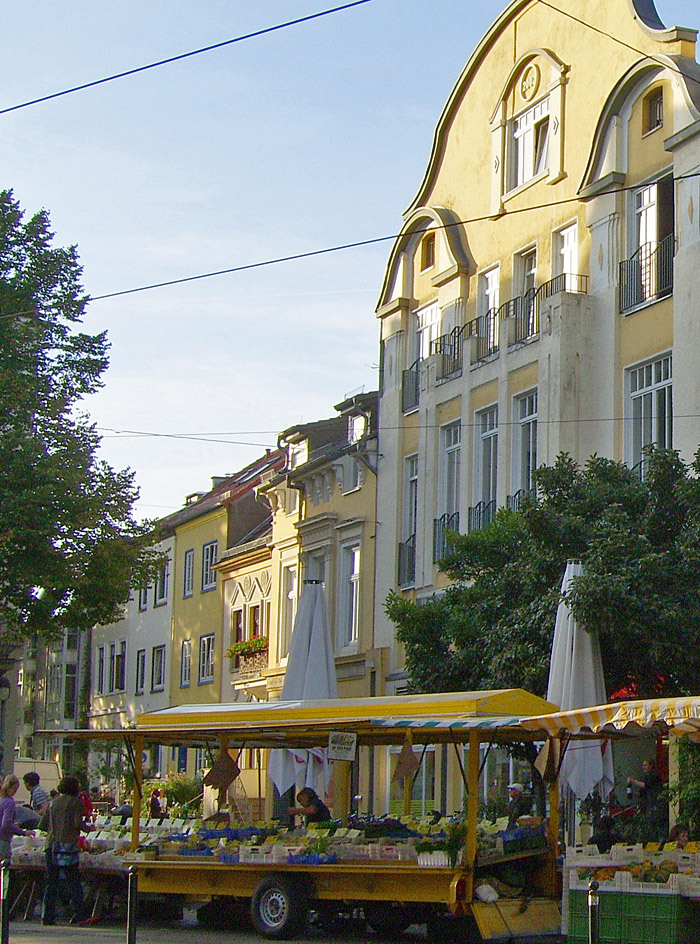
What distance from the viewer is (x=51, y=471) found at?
101 feet

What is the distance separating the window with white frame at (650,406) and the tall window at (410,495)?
8.18 m

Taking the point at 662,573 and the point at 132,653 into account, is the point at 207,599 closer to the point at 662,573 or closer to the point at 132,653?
the point at 132,653

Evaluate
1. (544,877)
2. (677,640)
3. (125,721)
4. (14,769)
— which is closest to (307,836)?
(544,877)

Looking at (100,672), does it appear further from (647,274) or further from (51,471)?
(647,274)

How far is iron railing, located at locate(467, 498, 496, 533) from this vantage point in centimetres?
2978

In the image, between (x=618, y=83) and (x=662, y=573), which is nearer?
(x=662, y=573)

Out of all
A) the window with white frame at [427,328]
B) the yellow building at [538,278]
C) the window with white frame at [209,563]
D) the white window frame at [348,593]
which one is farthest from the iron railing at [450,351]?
the window with white frame at [209,563]

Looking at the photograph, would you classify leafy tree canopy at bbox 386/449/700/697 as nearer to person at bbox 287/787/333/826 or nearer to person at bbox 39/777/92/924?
person at bbox 287/787/333/826

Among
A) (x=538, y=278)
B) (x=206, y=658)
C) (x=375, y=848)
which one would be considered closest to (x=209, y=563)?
(x=206, y=658)

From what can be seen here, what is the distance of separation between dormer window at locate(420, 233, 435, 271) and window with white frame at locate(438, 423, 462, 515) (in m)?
4.08

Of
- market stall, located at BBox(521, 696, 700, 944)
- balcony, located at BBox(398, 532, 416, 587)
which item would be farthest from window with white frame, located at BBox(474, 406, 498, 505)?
market stall, located at BBox(521, 696, 700, 944)

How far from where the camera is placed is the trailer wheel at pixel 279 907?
1677 cm

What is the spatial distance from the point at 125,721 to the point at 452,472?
25382 millimetres

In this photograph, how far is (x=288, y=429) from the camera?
41906mm
